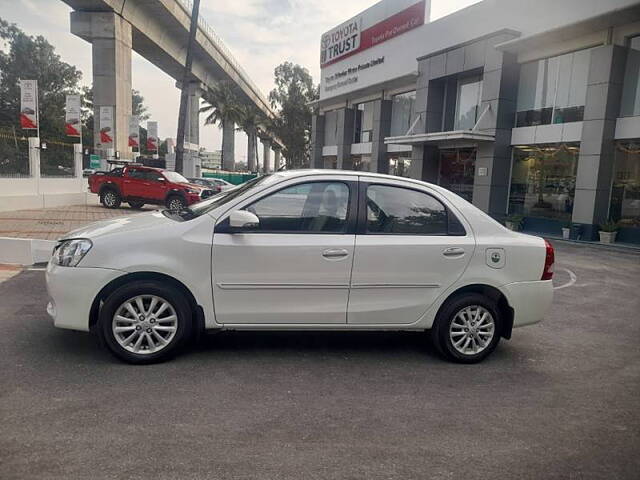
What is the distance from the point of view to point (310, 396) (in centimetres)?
395

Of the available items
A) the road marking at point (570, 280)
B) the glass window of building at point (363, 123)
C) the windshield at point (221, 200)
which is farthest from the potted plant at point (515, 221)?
the windshield at point (221, 200)

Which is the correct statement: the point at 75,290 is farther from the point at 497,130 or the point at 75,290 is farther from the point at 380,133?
the point at 380,133

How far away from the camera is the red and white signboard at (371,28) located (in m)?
25.8

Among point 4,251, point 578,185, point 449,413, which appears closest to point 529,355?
point 449,413

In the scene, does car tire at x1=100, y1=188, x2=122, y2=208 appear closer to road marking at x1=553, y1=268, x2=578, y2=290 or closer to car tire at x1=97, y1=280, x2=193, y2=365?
road marking at x1=553, y1=268, x2=578, y2=290

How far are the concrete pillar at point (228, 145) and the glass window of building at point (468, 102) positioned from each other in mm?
44257

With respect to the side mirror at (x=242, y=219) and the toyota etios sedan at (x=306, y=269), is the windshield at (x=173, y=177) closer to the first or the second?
the toyota etios sedan at (x=306, y=269)

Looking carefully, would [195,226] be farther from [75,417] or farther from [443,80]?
[443,80]

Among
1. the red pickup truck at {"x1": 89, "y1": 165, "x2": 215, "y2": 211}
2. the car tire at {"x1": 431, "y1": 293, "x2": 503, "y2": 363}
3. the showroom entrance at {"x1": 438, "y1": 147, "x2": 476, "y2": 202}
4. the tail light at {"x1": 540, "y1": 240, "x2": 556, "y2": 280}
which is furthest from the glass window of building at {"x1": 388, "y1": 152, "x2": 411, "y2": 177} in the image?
the car tire at {"x1": 431, "y1": 293, "x2": 503, "y2": 363}

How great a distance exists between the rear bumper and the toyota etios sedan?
0.04ft

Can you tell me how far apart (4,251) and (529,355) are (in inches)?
328

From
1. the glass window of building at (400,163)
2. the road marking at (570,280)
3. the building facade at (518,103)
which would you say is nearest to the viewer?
the road marking at (570,280)

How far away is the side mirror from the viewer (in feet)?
14.0

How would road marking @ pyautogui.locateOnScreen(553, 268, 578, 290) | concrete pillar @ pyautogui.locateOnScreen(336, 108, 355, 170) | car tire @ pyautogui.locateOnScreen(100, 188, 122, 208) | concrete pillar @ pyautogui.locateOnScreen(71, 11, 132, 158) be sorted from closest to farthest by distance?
road marking @ pyautogui.locateOnScreen(553, 268, 578, 290) < car tire @ pyautogui.locateOnScreen(100, 188, 122, 208) < concrete pillar @ pyautogui.locateOnScreen(336, 108, 355, 170) < concrete pillar @ pyautogui.locateOnScreen(71, 11, 132, 158)
